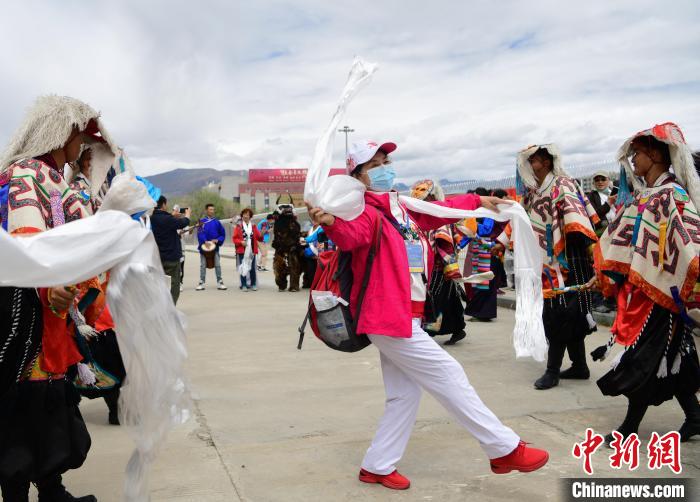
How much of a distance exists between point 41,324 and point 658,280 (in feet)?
11.1

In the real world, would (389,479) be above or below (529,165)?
below

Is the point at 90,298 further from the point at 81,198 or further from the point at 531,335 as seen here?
the point at 531,335

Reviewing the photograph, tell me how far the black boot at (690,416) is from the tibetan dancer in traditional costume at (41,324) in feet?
11.4

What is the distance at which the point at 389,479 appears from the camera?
3.78m

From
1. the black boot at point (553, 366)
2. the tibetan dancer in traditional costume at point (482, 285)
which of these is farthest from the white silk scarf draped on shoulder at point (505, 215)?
the tibetan dancer in traditional costume at point (482, 285)

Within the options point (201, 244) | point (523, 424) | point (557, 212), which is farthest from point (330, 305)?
point (201, 244)

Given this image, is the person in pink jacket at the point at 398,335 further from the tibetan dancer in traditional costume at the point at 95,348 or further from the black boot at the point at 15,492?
the black boot at the point at 15,492

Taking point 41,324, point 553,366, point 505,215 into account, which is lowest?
point 553,366

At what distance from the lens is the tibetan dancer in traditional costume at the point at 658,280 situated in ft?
13.7

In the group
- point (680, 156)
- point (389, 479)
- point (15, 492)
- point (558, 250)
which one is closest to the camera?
point (15, 492)

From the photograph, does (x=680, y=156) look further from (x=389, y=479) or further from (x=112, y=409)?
(x=112, y=409)

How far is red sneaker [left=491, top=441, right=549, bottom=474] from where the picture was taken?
3.57 metres

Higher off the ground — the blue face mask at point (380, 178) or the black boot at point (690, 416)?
the blue face mask at point (380, 178)

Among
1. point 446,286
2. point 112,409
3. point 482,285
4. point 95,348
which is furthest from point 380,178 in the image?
point 482,285
